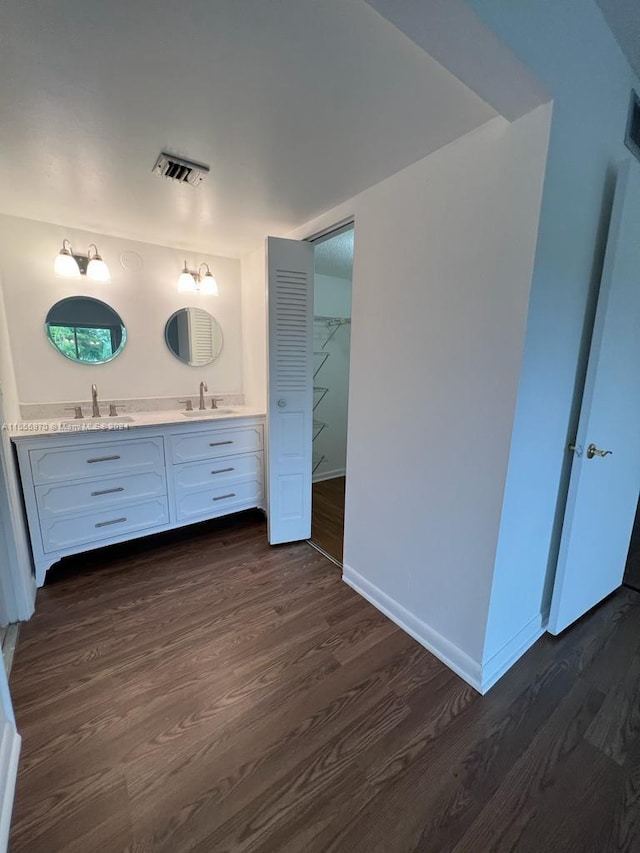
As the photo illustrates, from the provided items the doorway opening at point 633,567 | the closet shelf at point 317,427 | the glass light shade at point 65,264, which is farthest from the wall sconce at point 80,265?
the doorway opening at point 633,567

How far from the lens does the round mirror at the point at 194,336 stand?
2.77 meters

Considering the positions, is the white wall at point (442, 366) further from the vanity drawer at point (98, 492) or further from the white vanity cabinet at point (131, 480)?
the vanity drawer at point (98, 492)

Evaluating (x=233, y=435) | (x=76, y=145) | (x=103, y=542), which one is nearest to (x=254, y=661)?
(x=103, y=542)

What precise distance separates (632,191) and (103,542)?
3119mm

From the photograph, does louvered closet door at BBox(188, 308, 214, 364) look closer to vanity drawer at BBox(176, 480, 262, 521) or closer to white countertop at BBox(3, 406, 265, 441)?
white countertop at BBox(3, 406, 265, 441)

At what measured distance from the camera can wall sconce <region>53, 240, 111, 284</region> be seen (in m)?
2.18

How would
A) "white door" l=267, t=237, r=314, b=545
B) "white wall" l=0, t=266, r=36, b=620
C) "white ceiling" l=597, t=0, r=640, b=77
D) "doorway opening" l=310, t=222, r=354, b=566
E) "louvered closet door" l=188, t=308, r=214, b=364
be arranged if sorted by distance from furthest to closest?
1. "doorway opening" l=310, t=222, r=354, b=566
2. "louvered closet door" l=188, t=308, r=214, b=364
3. "white door" l=267, t=237, r=314, b=545
4. "white wall" l=0, t=266, r=36, b=620
5. "white ceiling" l=597, t=0, r=640, b=77

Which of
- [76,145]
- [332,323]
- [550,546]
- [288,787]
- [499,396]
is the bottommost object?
[288,787]

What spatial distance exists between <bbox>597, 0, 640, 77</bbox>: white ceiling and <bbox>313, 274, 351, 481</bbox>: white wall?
2565 millimetres

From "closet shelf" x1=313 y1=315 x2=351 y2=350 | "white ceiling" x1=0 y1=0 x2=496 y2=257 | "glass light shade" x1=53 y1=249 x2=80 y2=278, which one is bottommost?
"closet shelf" x1=313 y1=315 x2=351 y2=350

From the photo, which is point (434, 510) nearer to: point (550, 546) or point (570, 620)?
point (550, 546)

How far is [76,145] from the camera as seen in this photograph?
141 cm

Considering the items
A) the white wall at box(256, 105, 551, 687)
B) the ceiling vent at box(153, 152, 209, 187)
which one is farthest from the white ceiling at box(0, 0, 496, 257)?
the white wall at box(256, 105, 551, 687)

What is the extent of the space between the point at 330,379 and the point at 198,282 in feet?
5.50
